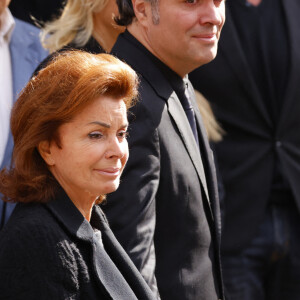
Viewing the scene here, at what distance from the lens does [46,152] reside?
2082mm

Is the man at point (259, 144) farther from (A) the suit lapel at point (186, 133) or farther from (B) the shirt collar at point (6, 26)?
(A) the suit lapel at point (186, 133)

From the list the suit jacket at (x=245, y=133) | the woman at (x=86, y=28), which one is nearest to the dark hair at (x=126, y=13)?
the woman at (x=86, y=28)

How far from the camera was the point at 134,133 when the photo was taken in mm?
2486

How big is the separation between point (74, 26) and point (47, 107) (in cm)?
165

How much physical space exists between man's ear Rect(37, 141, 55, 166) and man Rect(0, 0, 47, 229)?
1.23 metres

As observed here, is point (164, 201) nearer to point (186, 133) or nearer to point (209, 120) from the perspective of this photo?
point (186, 133)

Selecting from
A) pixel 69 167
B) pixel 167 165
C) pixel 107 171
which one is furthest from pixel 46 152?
pixel 167 165

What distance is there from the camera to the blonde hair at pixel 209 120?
389 cm

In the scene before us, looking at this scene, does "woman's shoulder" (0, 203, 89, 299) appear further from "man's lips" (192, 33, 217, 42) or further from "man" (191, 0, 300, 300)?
"man" (191, 0, 300, 300)

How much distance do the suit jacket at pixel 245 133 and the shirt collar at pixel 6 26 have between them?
1067mm

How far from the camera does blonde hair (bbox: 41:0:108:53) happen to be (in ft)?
11.5

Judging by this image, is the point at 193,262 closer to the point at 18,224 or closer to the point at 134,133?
the point at 134,133

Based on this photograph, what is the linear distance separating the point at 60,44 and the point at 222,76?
39.9 inches

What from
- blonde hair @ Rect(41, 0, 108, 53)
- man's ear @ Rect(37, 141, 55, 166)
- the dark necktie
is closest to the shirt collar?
blonde hair @ Rect(41, 0, 108, 53)
